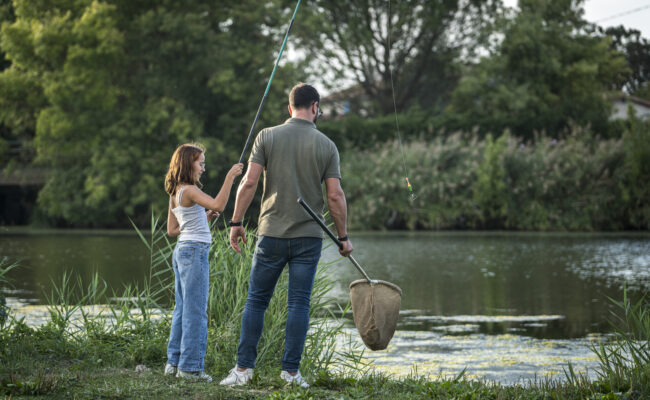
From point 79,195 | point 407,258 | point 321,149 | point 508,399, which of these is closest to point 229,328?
point 321,149

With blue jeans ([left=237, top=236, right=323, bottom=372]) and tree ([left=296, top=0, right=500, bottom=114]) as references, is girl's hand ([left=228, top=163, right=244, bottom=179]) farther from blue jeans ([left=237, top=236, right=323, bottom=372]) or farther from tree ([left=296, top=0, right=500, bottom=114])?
tree ([left=296, top=0, right=500, bottom=114])

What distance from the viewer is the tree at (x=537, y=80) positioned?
30219 mm

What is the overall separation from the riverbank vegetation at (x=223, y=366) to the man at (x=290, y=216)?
23 cm

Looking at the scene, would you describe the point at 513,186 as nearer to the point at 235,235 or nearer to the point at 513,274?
the point at 513,274

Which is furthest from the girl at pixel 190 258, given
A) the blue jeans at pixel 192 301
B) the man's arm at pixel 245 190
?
the man's arm at pixel 245 190

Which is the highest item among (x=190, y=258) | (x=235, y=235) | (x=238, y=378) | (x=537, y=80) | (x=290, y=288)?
(x=537, y=80)

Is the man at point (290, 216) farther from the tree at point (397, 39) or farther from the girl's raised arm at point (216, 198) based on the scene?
the tree at point (397, 39)

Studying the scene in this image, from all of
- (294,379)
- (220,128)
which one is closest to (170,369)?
(294,379)

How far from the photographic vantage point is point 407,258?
1599 centimetres

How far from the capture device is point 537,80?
3688cm

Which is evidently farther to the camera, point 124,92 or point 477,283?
point 124,92

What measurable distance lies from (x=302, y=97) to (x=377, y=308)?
133 cm

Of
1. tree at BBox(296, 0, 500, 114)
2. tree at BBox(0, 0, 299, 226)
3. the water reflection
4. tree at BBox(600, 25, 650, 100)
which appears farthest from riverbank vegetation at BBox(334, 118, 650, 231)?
tree at BBox(600, 25, 650, 100)

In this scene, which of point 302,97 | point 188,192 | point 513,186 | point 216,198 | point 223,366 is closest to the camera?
point 302,97
